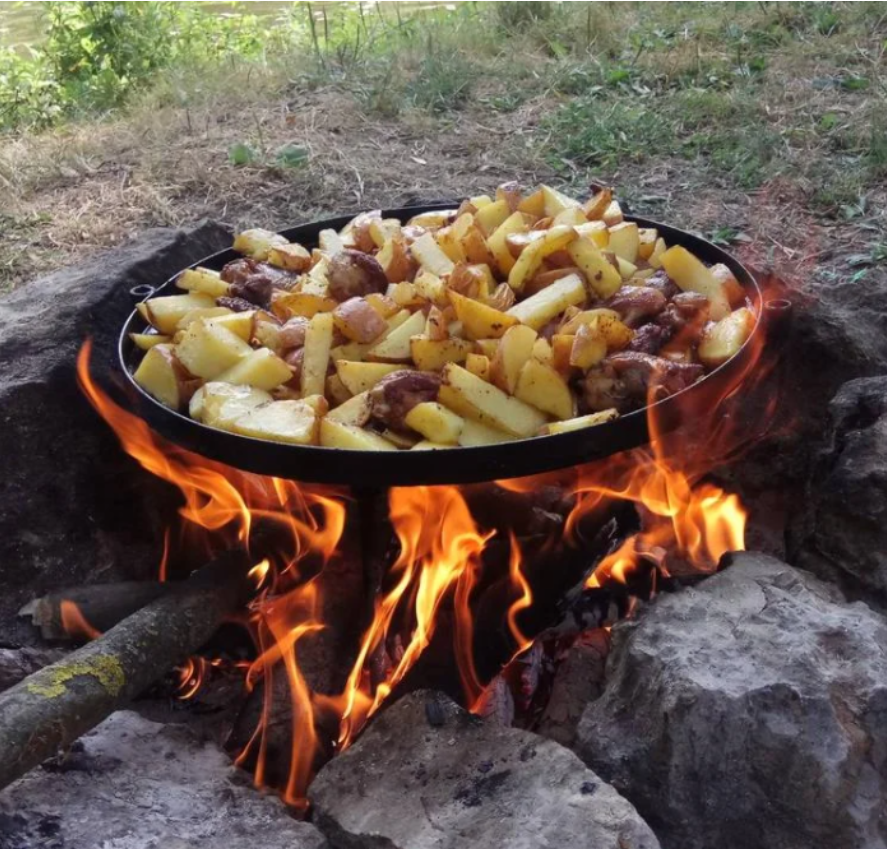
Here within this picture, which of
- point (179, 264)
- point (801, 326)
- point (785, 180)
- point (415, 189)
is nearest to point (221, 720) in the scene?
point (179, 264)

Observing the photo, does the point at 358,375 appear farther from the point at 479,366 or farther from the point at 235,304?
the point at 235,304

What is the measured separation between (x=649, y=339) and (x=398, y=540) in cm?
81

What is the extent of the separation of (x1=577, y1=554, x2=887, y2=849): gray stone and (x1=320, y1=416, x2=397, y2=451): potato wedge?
2.14ft

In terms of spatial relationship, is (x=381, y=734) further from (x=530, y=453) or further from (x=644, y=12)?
(x=644, y=12)

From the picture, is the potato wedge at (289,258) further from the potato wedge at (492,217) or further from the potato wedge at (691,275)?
the potato wedge at (691,275)

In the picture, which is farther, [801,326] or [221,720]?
[801,326]

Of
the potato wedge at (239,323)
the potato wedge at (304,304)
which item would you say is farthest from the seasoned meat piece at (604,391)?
the potato wedge at (239,323)

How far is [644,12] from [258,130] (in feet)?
10.5

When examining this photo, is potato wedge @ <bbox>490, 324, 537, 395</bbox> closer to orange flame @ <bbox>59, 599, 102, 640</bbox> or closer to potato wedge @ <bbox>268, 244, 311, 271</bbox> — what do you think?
potato wedge @ <bbox>268, 244, 311, 271</bbox>

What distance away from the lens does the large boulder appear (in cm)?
260

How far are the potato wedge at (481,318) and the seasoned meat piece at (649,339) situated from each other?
264mm

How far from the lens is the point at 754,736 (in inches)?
69.9

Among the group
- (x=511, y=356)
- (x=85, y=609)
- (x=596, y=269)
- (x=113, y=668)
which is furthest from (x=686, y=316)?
(x=85, y=609)

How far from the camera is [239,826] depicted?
1.90m
